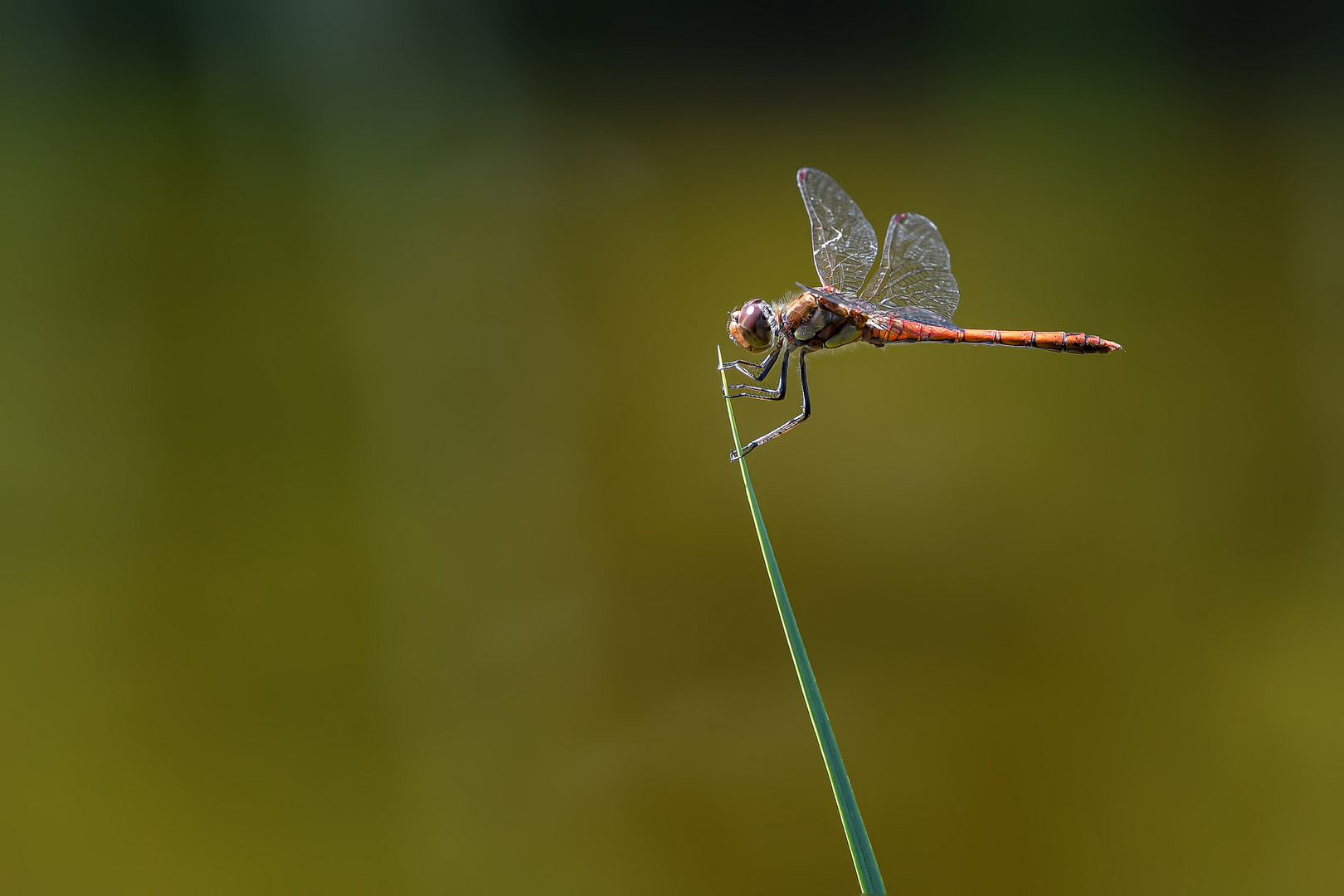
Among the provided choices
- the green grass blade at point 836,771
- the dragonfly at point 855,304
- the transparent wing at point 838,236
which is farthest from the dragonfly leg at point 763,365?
the green grass blade at point 836,771

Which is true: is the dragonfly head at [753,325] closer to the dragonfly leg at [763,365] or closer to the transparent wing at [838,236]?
the dragonfly leg at [763,365]

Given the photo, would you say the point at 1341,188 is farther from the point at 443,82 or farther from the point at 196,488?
the point at 196,488

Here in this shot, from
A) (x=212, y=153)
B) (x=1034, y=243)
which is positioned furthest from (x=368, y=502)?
(x=1034, y=243)

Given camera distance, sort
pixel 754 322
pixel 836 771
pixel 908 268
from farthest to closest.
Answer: pixel 908 268, pixel 754 322, pixel 836 771

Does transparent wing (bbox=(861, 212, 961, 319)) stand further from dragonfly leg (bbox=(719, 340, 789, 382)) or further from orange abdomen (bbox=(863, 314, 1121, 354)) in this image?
dragonfly leg (bbox=(719, 340, 789, 382))

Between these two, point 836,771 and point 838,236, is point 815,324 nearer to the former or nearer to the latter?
point 838,236

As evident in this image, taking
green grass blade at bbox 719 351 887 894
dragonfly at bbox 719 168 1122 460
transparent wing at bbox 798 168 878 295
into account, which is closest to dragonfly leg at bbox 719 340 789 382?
dragonfly at bbox 719 168 1122 460

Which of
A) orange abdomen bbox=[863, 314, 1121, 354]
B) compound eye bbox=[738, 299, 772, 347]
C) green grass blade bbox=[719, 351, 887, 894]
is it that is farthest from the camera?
orange abdomen bbox=[863, 314, 1121, 354]

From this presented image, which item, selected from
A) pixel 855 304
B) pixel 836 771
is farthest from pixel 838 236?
pixel 836 771
